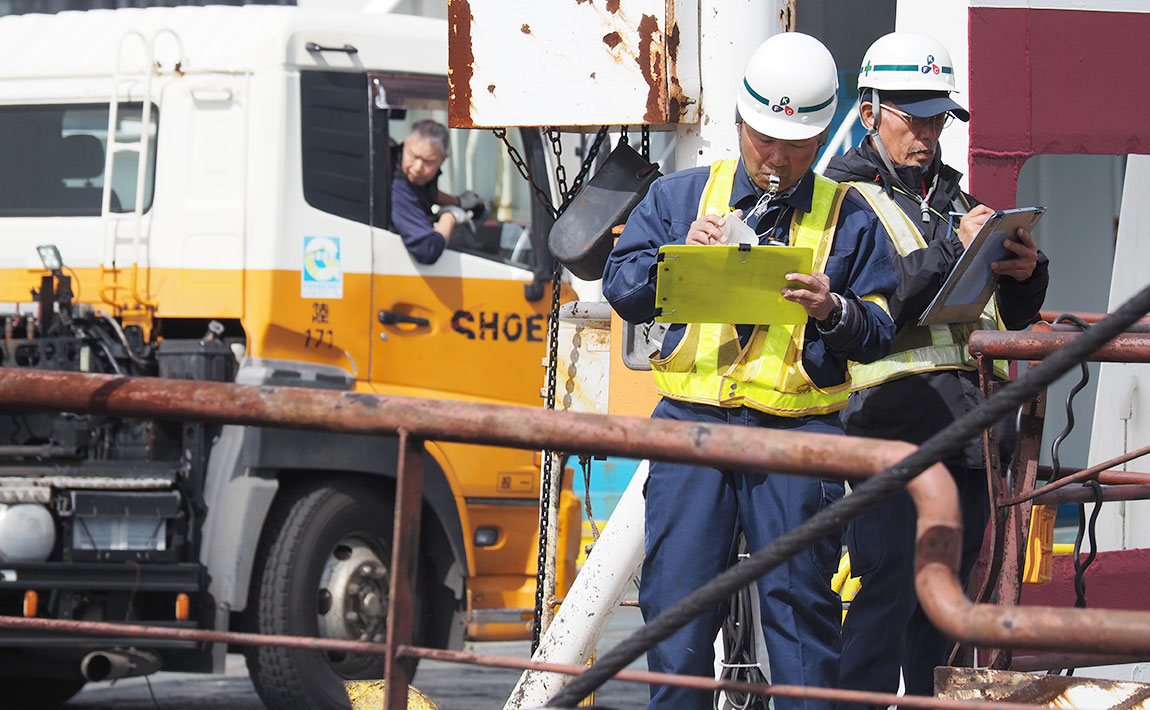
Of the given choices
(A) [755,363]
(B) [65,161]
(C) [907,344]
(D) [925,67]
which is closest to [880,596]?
(C) [907,344]

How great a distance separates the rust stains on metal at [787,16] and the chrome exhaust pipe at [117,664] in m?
3.72

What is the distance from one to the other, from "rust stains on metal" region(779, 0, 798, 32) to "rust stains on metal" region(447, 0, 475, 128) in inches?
38.8

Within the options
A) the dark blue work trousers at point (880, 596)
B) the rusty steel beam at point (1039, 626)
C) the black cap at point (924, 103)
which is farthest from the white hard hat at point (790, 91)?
the rusty steel beam at point (1039, 626)

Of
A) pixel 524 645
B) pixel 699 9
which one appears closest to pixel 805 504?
pixel 699 9

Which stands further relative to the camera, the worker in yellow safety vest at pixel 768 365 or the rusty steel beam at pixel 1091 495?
the rusty steel beam at pixel 1091 495

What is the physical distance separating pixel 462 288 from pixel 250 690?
2542 mm

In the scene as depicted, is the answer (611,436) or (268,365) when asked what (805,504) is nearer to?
(611,436)

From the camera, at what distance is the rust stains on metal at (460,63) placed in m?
4.75

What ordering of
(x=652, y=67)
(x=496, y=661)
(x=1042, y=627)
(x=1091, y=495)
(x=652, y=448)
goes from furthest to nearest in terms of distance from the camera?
(x=652, y=67)
(x=1091, y=495)
(x=496, y=661)
(x=652, y=448)
(x=1042, y=627)

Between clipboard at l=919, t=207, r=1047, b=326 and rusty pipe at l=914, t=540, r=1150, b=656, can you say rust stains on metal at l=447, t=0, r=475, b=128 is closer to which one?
clipboard at l=919, t=207, r=1047, b=326

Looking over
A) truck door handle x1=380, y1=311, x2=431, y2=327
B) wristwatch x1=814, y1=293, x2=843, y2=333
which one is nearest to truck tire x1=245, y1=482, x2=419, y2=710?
truck door handle x1=380, y1=311, x2=431, y2=327

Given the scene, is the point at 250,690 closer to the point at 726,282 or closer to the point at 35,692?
the point at 35,692

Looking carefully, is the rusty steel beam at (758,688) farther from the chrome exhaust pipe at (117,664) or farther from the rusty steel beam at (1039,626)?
the chrome exhaust pipe at (117,664)

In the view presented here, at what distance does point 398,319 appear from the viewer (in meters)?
6.89
